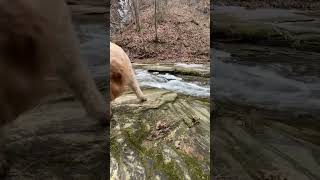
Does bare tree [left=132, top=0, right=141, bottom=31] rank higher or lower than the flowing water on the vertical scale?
higher

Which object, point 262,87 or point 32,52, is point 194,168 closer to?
point 262,87

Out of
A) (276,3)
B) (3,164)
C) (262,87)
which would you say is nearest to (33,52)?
(3,164)

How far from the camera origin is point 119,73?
162 centimetres

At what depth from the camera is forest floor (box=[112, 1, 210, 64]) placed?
5.69ft

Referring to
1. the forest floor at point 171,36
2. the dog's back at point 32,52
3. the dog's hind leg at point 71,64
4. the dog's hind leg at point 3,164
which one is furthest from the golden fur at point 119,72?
the dog's hind leg at point 3,164

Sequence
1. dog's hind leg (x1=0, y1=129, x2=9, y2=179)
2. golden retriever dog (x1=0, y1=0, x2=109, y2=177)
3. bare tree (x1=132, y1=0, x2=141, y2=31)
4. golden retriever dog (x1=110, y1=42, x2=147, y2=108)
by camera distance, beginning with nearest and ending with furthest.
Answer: golden retriever dog (x1=0, y1=0, x2=109, y2=177) < dog's hind leg (x1=0, y1=129, x2=9, y2=179) < golden retriever dog (x1=110, y1=42, x2=147, y2=108) < bare tree (x1=132, y1=0, x2=141, y2=31)

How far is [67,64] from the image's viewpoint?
1167 mm

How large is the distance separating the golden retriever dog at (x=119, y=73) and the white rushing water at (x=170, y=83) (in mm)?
94

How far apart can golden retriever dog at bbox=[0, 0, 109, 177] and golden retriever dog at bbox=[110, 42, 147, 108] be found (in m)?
0.35

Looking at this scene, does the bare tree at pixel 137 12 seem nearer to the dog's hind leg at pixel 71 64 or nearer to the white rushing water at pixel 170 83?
the white rushing water at pixel 170 83

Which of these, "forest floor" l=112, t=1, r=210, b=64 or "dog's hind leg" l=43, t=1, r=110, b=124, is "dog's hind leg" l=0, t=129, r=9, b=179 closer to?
"dog's hind leg" l=43, t=1, r=110, b=124

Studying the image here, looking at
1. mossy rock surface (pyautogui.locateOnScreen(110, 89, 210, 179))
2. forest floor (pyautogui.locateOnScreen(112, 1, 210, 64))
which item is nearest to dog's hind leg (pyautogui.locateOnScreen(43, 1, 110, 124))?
mossy rock surface (pyautogui.locateOnScreen(110, 89, 210, 179))

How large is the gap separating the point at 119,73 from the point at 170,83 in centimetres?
30

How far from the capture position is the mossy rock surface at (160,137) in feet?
5.34
